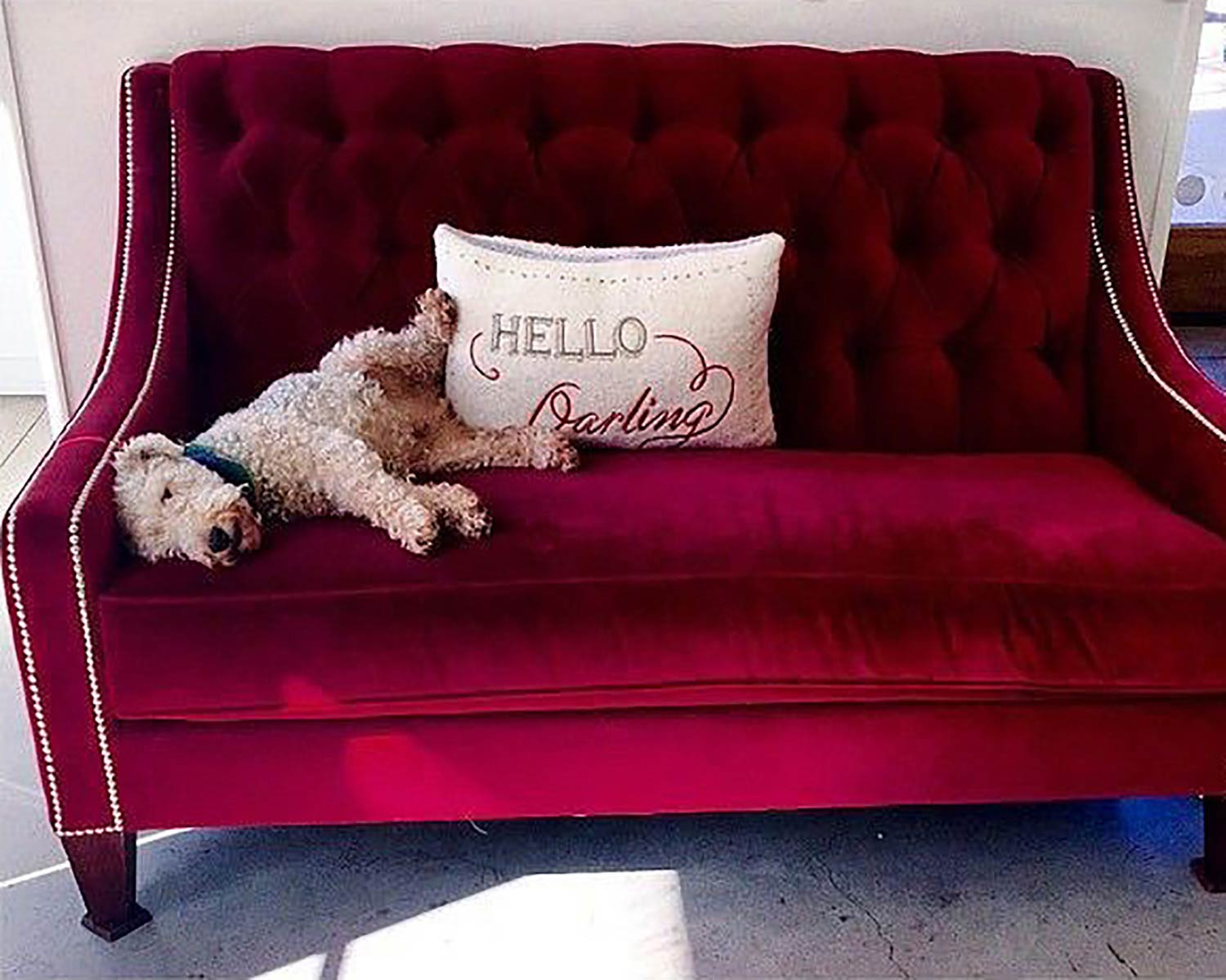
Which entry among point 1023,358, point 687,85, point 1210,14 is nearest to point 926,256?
point 1023,358

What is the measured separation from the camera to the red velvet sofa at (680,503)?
1615 millimetres

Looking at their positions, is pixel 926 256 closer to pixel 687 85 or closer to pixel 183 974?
pixel 687 85

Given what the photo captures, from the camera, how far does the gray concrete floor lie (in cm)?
170

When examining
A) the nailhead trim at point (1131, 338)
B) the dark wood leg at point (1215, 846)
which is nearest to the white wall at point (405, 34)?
the nailhead trim at point (1131, 338)

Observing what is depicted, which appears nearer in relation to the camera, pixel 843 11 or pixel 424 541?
pixel 424 541

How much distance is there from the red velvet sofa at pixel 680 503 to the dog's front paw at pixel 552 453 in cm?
3

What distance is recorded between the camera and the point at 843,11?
2.32 m

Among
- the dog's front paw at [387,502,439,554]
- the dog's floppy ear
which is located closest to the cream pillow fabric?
the dog's front paw at [387,502,439,554]

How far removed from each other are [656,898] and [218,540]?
72 centimetres

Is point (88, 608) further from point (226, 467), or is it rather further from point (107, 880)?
point (107, 880)

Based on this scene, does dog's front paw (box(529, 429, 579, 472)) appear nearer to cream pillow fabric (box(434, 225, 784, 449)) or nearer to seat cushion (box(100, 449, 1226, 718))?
cream pillow fabric (box(434, 225, 784, 449))

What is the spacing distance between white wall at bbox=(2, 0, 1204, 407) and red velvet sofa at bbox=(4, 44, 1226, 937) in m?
0.15

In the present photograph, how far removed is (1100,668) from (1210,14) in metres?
2.45

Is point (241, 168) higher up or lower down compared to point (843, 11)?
lower down
